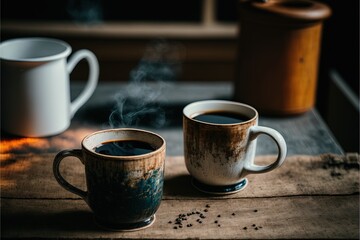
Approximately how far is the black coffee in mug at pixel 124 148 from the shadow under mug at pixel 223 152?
9 centimetres

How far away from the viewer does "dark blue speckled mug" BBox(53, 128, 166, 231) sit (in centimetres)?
82

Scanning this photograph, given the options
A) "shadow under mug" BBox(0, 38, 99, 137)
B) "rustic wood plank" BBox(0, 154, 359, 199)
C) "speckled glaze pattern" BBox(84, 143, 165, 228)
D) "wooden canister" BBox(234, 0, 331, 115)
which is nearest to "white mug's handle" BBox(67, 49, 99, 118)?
"shadow under mug" BBox(0, 38, 99, 137)

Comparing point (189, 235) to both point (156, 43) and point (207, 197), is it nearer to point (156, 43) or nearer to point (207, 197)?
point (207, 197)

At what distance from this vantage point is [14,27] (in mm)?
2158

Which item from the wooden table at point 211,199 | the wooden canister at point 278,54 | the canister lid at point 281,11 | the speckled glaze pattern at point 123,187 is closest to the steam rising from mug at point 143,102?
the wooden table at point 211,199

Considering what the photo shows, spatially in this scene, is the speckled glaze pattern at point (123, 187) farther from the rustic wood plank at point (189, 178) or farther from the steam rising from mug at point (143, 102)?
the steam rising from mug at point (143, 102)

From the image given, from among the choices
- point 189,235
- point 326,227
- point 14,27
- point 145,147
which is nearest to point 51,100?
point 145,147

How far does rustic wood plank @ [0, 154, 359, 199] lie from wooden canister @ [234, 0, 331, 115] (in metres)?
0.24

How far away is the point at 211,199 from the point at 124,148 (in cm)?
19

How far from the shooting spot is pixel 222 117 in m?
1.03

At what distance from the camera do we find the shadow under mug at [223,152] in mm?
926

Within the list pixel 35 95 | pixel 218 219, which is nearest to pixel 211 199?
pixel 218 219

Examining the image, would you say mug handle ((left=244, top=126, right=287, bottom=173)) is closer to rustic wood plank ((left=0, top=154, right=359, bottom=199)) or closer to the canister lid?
rustic wood plank ((left=0, top=154, right=359, bottom=199))

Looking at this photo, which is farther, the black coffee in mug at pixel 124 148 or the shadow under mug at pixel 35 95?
the shadow under mug at pixel 35 95
